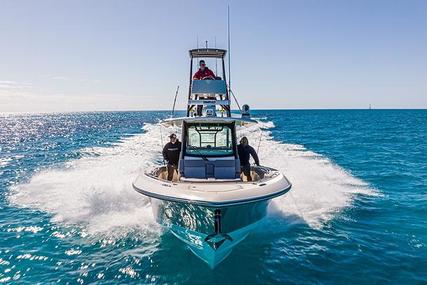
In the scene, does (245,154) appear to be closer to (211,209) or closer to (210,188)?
(210,188)

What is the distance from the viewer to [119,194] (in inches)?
494

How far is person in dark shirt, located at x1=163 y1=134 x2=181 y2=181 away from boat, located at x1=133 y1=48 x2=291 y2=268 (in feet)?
0.99

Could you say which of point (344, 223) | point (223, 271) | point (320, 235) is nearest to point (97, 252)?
point (223, 271)

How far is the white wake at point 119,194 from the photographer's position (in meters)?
10.6

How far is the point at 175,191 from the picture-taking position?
25.9 feet

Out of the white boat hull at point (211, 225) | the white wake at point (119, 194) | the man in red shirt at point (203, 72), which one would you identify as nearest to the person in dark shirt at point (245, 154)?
the white wake at point (119, 194)

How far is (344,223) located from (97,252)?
23.6ft

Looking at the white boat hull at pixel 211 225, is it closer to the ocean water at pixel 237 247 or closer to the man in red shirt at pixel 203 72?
the ocean water at pixel 237 247

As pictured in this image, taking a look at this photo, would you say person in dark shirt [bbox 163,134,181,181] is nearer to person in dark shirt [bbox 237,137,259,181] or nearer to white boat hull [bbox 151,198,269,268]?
person in dark shirt [bbox 237,137,259,181]

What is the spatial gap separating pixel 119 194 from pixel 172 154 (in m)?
3.17

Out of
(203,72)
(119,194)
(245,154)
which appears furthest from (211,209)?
(119,194)

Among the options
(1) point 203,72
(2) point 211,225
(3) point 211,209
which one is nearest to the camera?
(3) point 211,209

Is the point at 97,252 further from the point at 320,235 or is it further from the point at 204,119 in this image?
the point at 320,235

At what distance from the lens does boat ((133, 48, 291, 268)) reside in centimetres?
746
